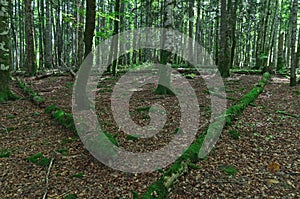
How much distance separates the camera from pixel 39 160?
5.06 m

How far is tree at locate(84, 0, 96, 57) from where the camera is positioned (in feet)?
23.9

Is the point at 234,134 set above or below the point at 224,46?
below

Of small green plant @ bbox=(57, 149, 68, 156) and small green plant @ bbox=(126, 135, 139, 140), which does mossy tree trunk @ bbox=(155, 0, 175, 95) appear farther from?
small green plant @ bbox=(57, 149, 68, 156)

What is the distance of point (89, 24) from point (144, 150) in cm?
426

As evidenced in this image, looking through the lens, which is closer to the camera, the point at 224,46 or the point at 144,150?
the point at 144,150

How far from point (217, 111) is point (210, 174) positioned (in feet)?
10.8

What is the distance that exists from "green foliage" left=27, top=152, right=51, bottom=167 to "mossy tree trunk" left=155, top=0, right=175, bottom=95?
17.8 feet

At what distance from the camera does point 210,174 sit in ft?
15.1

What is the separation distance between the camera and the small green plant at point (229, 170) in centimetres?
465

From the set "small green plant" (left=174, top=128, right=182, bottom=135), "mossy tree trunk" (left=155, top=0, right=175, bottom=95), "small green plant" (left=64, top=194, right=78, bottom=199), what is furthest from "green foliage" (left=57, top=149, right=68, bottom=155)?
"mossy tree trunk" (left=155, top=0, right=175, bottom=95)

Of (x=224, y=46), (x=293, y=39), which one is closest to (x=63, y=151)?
(x=293, y=39)

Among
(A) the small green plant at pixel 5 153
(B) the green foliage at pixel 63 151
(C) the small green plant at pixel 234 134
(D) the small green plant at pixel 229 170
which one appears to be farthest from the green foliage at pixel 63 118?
(C) the small green plant at pixel 234 134

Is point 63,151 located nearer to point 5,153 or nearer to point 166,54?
point 5,153

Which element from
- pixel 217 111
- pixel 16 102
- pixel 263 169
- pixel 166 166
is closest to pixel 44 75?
pixel 16 102
